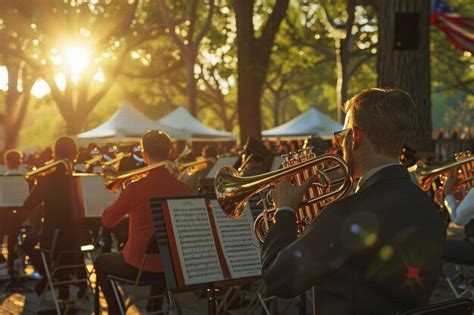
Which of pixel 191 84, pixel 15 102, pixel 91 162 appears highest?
pixel 91 162

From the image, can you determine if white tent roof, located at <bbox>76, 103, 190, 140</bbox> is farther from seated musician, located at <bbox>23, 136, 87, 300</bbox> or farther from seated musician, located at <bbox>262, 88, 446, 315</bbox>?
seated musician, located at <bbox>262, 88, 446, 315</bbox>

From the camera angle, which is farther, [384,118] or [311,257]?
[384,118]

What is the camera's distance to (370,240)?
3.38 m

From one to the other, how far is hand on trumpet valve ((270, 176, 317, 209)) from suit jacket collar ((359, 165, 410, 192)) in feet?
0.94

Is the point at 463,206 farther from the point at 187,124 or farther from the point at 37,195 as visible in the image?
the point at 187,124

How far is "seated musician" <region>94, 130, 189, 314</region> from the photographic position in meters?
7.11

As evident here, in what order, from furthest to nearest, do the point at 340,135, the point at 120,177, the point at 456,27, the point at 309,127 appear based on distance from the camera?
the point at 309,127 → the point at 456,27 → the point at 120,177 → the point at 340,135

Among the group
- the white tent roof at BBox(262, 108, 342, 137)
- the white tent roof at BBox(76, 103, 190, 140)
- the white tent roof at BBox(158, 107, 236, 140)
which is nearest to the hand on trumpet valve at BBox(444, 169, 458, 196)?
the white tent roof at BBox(76, 103, 190, 140)

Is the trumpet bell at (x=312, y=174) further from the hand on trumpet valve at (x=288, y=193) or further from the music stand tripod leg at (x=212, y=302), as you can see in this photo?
the music stand tripod leg at (x=212, y=302)

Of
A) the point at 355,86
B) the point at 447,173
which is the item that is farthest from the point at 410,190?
the point at 355,86

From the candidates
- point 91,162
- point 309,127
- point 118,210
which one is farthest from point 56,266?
point 309,127

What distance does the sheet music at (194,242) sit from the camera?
18.8ft

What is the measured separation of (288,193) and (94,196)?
6.13 m

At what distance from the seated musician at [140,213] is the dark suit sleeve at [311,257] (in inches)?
149
